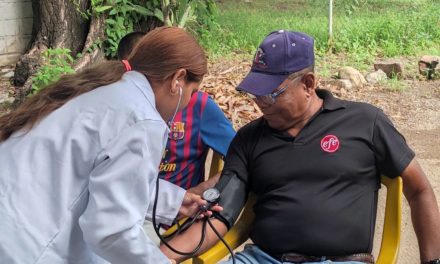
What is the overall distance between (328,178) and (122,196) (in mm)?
971

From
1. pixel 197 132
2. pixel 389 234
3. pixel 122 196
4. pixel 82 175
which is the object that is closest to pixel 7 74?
pixel 197 132

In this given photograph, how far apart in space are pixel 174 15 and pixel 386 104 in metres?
2.21

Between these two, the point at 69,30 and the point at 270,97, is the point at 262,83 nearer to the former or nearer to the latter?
the point at 270,97

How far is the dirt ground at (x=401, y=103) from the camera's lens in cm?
519

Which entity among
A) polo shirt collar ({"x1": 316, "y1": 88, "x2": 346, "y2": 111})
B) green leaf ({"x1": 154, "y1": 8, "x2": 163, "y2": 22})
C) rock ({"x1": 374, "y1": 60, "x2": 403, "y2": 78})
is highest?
green leaf ({"x1": 154, "y1": 8, "x2": 163, "y2": 22})

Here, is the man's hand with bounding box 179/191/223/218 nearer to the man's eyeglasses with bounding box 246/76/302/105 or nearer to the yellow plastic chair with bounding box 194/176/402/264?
the yellow plastic chair with bounding box 194/176/402/264

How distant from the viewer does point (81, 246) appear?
6.12 ft

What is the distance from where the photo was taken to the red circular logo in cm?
244

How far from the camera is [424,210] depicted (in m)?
2.42

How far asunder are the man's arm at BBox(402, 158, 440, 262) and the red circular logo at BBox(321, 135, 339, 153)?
27 cm

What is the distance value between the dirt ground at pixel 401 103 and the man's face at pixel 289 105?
7.01 ft

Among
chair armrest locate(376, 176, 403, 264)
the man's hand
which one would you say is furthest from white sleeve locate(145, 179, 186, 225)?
chair armrest locate(376, 176, 403, 264)

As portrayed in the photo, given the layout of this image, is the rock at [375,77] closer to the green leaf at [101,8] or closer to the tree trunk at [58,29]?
the green leaf at [101,8]

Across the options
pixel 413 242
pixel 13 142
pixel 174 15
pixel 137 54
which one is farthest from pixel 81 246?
pixel 174 15
